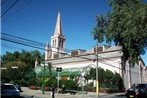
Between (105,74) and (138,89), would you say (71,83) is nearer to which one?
(105,74)

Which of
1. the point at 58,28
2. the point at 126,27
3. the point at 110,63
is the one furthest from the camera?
the point at 58,28

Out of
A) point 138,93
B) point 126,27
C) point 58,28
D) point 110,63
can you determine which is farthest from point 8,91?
point 58,28

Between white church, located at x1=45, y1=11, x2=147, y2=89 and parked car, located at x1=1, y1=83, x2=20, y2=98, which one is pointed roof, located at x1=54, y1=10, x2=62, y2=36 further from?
parked car, located at x1=1, y1=83, x2=20, y2=98

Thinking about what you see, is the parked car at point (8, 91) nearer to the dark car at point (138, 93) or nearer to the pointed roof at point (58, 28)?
the dark car at point (138, 93)

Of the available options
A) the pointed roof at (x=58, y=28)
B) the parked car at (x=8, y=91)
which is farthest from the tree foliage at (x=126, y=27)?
the pointed roof at (x=58, y=28)

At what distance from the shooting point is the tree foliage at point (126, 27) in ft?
113

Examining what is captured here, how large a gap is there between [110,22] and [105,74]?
15234 mm

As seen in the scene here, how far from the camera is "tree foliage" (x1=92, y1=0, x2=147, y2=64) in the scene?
3441 cm

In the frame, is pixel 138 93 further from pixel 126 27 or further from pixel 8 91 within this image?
pixel 8 91

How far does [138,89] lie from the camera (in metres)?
34.9

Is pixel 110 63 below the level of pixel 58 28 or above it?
below

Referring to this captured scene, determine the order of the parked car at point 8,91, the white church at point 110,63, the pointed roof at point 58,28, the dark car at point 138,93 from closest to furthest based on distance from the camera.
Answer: the parked car at point 8,91 → the dark car at point 138,93 → the white church at point 110,63 → the pointed roof at point 58,28

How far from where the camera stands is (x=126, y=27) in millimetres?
37125

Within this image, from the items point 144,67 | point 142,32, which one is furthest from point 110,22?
point 144,67
